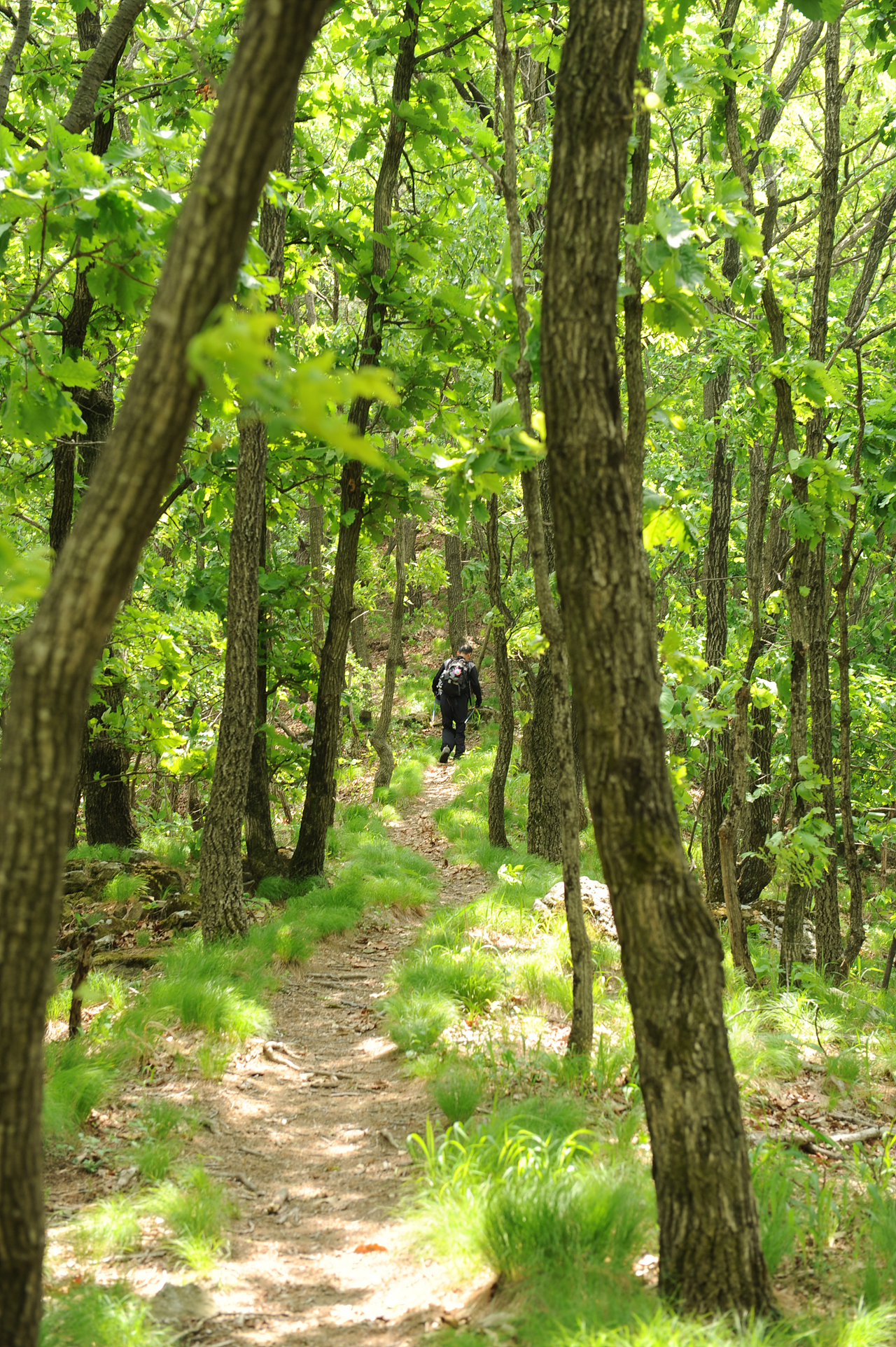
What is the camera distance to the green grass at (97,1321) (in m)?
2.51

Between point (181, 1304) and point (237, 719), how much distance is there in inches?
160

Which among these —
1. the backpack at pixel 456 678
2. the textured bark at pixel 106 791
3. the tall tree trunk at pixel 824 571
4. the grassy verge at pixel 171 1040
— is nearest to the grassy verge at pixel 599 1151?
the tall tree trunk at pixel 824 571

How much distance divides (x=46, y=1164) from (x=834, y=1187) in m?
3.11

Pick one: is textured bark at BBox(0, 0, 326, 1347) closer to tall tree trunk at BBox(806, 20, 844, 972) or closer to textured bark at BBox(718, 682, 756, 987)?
textured bark at BBox(718, 682, 756, 987)

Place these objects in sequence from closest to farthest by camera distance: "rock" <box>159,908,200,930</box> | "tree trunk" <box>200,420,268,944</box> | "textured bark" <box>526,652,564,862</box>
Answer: "tree trunk" <box>200,420,268,944</box>, "rock" <box>159,908,200,930</box>, "textured bark" <box>526,652,564,862</box>

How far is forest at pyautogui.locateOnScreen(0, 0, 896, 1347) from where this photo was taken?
193 centimetres

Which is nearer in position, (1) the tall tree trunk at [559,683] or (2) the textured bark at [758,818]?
(1) the tall tree trunk at [559,683]

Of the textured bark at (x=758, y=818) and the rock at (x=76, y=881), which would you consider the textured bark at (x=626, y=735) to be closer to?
the rock at (x=76, y=881)

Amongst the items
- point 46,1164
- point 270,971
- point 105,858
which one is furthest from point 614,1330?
point 105,858

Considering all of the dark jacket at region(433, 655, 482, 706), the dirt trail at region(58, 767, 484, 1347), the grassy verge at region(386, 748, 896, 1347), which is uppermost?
the dark jacket at region(433, 655, 482, 706)

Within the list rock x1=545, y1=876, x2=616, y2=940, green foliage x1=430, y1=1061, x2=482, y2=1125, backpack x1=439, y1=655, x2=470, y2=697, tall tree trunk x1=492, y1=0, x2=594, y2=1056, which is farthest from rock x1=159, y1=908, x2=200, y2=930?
backpack x1=439, y1=655, x2=470, y2=697

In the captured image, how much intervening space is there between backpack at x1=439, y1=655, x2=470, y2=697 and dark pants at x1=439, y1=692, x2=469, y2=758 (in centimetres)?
12

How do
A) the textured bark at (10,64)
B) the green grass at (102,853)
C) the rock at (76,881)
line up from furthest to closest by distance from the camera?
the green grass at (102,853)
the rock at (76,881)
the textured bark at (10,64)

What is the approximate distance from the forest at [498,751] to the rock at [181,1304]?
0.03m
